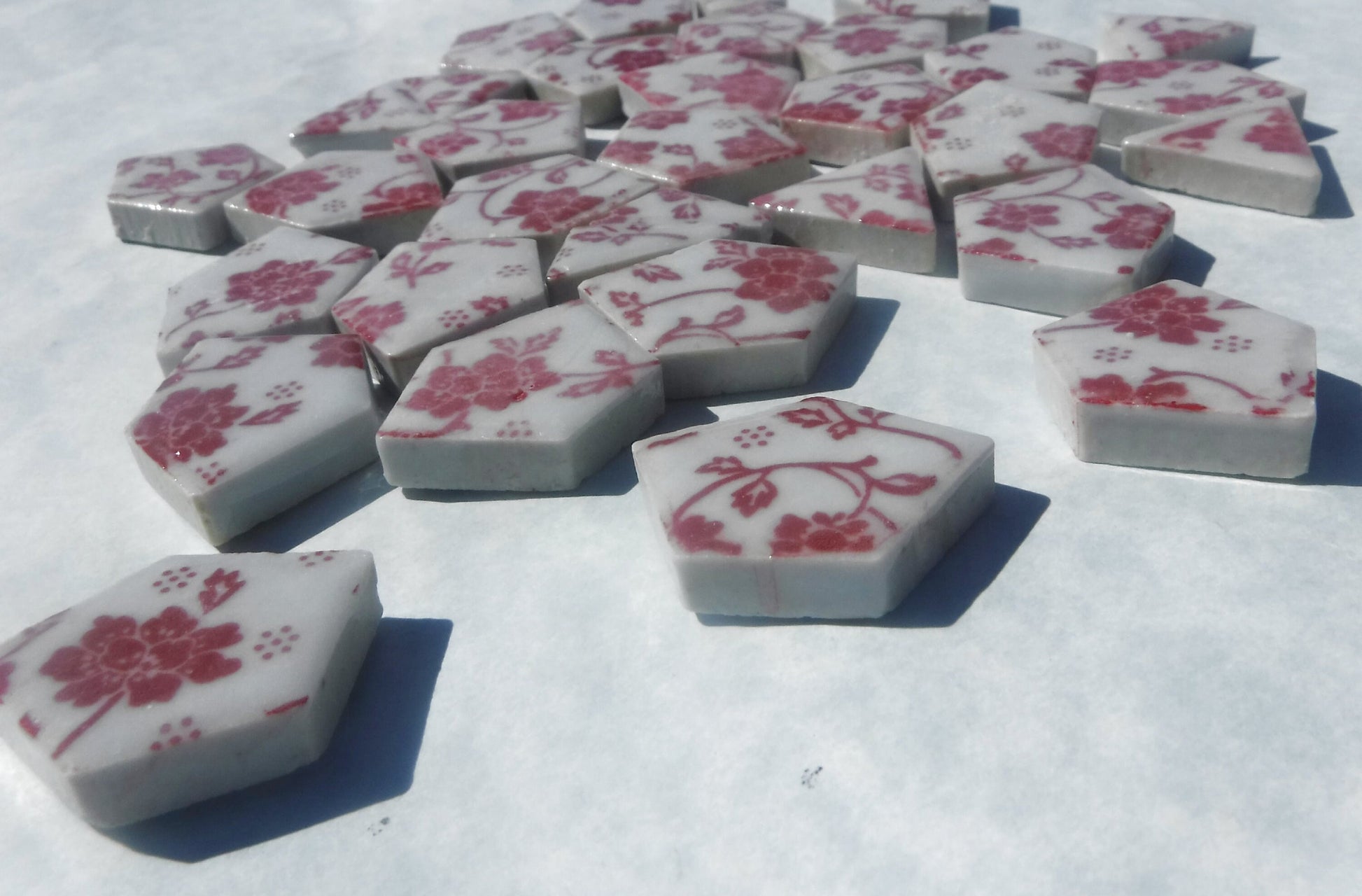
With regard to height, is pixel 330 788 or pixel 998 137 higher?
pixel 998 137

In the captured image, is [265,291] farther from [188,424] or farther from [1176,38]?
[1176,38]

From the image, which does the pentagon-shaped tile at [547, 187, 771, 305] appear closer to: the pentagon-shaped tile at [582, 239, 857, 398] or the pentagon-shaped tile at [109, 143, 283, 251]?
the pentagon-shaped tile at [582, 239, 857, 398]

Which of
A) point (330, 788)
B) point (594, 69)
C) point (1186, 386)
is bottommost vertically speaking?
point (330, 788)

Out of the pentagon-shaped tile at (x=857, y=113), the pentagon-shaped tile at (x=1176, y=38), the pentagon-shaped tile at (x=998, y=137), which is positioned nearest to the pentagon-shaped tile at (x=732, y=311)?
the pentagon-shaped tile at (x=998, y=137)

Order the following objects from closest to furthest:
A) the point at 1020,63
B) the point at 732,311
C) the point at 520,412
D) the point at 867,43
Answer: the point at 520,412, the point at 732,311, the point at 1020,63, the point at 867,43

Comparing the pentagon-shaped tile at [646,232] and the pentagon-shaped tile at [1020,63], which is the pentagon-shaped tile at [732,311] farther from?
the pentagon-shaped tile at [1020,63]

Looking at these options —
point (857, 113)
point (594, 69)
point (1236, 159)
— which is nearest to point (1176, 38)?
point (1236, 159)
